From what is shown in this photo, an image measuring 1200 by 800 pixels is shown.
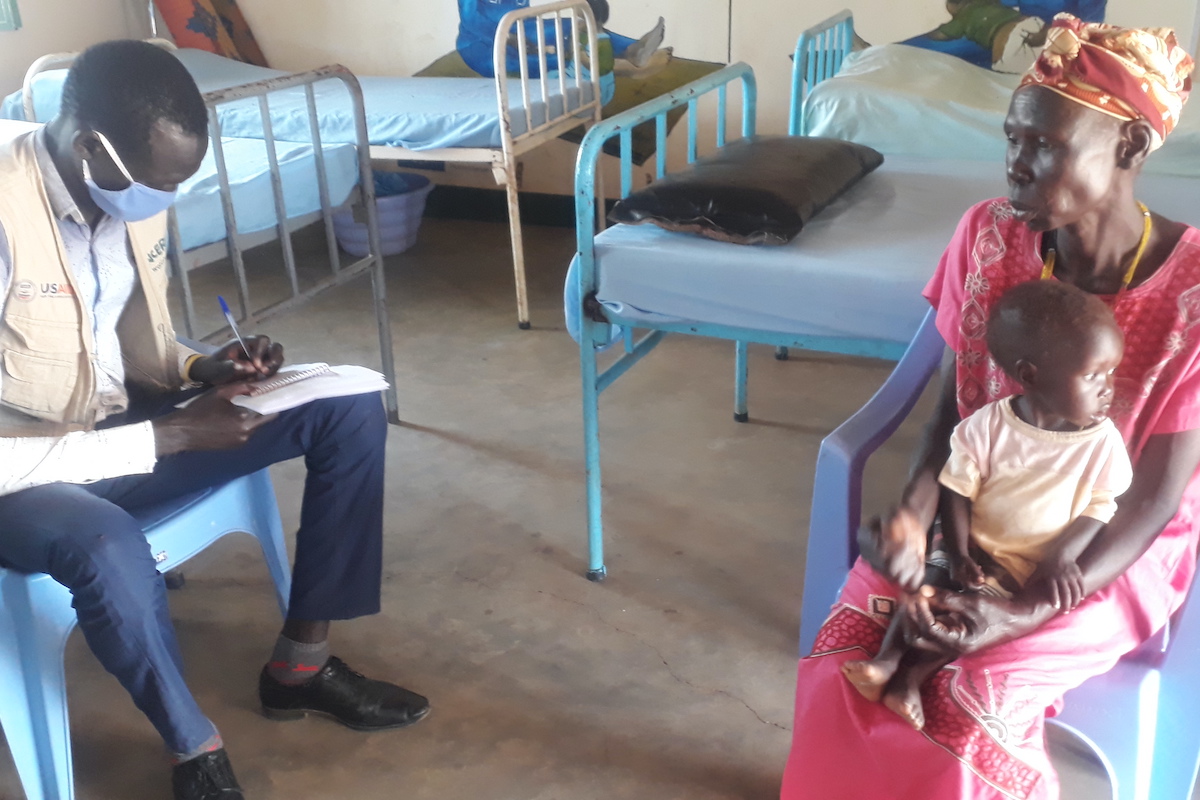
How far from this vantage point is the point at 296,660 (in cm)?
176

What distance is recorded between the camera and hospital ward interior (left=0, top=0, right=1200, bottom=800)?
147 centimetres

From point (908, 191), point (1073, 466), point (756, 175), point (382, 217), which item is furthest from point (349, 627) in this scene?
point (382, 217)

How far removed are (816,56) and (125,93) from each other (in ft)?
7.95

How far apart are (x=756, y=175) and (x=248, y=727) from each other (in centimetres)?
137

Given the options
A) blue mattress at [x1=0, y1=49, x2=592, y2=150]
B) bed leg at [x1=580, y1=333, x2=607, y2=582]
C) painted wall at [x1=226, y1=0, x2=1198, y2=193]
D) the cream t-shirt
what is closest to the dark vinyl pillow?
bed leg at [x1=580, y1=333, x2=607, y2=582]

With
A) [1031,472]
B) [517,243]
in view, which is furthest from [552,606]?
[517,243]

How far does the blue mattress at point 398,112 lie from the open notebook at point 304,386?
1.88 m

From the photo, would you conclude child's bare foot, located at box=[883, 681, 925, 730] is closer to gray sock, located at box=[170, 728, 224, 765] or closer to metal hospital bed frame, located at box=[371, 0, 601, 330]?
gray sock, located at box=[170, 728, 224, 765]

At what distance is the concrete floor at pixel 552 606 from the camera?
65.9 inches

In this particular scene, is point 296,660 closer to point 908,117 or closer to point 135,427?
point 135,427

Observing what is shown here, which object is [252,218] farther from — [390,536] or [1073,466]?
[1073,466]

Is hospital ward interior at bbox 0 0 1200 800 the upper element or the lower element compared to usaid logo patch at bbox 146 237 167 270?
lower

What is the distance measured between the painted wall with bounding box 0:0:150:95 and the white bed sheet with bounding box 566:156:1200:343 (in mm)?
3504

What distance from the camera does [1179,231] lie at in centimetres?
132
